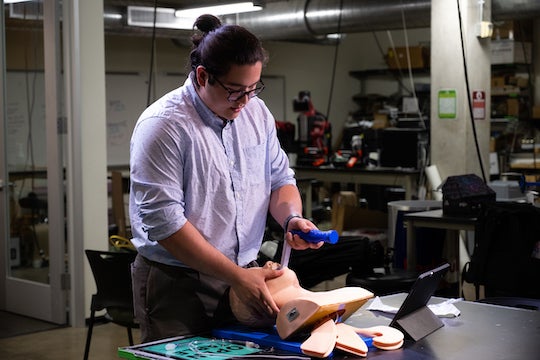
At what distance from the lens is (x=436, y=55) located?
655cm

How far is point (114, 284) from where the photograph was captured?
11.8ft

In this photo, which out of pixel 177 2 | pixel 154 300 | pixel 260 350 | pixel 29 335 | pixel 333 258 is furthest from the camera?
pixel 177 2

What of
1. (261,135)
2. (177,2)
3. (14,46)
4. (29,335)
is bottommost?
(29,335)

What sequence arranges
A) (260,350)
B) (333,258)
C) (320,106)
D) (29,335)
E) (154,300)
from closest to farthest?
1. (260,350)
2. (154,300)
3. (333,258)
4. (29,335)
5. (320,106)

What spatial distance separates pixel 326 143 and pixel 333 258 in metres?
4.17

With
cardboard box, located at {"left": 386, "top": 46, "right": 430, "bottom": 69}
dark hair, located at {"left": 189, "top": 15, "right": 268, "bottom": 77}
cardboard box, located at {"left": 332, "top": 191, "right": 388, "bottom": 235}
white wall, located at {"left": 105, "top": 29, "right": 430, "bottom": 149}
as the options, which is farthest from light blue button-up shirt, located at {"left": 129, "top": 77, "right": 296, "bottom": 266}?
cardboard box, located at {"left": 386, "top": 46, "right": 430, "bottom": 69}

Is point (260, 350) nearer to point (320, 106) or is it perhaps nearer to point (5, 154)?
point (5, 154)

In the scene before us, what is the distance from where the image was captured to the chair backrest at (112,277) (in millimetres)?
3533

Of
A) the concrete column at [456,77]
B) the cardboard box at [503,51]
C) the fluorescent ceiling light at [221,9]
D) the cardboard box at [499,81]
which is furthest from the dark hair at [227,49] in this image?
the cardboard box at [499,81]

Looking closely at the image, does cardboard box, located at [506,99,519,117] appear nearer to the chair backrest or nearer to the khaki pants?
the chair backrest

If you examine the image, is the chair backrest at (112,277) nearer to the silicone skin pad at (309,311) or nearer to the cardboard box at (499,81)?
the silicone skin pad at (309,311)

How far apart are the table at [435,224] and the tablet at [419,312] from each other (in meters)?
2.56

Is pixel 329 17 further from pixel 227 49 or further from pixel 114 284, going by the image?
pixel 227 49

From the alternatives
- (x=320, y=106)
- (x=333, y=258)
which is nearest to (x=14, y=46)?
(x=333, y=258)
